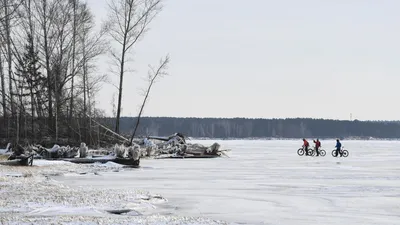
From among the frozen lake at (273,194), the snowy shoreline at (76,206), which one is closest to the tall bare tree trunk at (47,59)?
the frozen lake at (273,194)

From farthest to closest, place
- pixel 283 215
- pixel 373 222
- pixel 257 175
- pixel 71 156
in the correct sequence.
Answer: pixel 71 156, pixel 257 175, pixel 283 215, pixel 373 222

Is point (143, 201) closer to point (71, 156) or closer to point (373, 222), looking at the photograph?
point (373, 222)

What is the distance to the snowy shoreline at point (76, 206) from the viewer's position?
13.8 meters

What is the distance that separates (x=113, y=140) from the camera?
5009cm

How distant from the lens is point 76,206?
1623 centimetres

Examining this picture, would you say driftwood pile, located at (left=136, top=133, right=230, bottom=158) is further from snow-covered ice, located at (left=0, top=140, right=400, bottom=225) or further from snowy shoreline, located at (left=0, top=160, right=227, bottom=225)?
snowy shoreline, located at (left=0, top=160, right=227, bottom=225)

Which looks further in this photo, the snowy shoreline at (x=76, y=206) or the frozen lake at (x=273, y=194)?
the frozen lake at (x=273, y=194)

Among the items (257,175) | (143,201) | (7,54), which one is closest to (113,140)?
(7,54)

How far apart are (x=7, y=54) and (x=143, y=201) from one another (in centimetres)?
3343

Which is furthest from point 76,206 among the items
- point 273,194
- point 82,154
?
point 82,154

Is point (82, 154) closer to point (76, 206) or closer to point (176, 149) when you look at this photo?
point (176, 149)

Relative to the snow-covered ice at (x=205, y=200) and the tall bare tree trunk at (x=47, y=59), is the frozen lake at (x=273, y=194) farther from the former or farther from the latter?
the tall bare tree trunk at (x=47, y=59)

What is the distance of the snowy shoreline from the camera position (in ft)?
45.2

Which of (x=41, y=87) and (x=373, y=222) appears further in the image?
(x=41, y=87)
